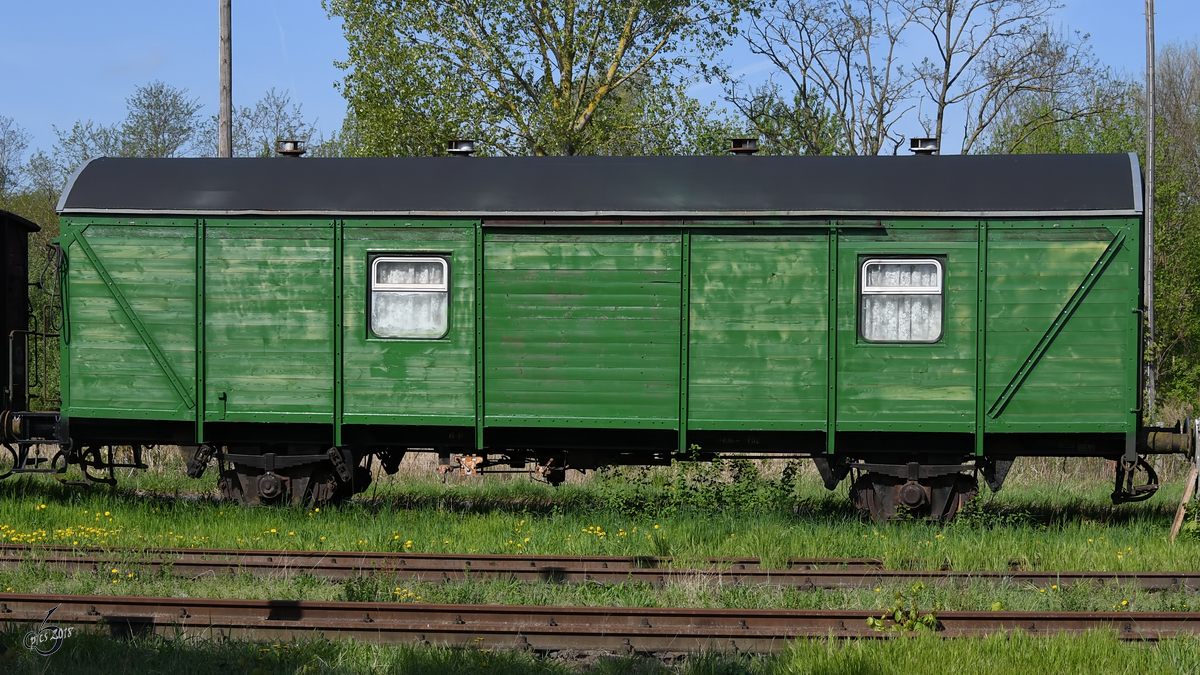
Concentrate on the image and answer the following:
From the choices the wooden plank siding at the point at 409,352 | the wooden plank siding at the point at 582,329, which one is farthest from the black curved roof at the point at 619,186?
the wooden plank siding at the point at 582,329

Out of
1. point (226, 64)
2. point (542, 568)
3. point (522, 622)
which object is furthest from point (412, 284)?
point (226, 64)

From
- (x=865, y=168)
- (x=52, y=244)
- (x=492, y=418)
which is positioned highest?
(x=865, y=168)

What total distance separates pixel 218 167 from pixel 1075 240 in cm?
844

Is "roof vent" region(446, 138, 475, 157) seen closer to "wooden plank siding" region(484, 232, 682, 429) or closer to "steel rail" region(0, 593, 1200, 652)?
"wooden plank siding" region(484, 232, 682, 429)

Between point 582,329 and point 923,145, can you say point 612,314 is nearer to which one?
point 582,329

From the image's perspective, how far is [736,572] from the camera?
781cm

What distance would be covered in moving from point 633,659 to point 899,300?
512cm

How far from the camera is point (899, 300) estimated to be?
375 inches

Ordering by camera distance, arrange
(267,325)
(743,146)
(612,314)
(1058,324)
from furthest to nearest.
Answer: (743,146)
(267,325)
(612,314)
(1058,324)

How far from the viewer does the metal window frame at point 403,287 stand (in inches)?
387

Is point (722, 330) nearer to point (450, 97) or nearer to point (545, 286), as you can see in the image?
point (545, 286)

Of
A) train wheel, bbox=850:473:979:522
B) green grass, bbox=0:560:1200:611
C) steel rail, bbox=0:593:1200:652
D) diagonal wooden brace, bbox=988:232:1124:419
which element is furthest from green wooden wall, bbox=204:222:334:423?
diagonal wooden brace, bbox=988:232:1124:419

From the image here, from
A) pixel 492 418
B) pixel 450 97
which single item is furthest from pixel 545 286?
pixel 450 97

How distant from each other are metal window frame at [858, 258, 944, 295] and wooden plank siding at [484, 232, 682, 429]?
1760 mm
